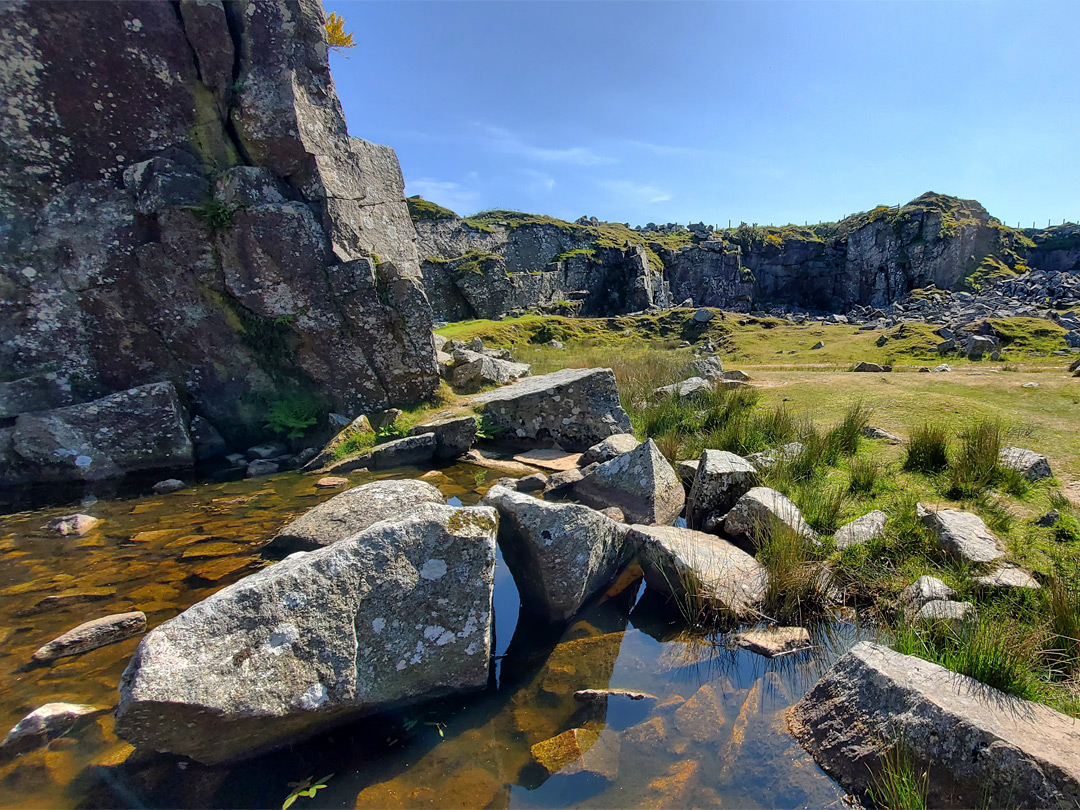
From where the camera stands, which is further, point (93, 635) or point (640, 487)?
point (640, 487)

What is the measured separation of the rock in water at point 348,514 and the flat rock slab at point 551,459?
10.5 ft

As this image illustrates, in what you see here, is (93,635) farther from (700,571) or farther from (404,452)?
(404,452)

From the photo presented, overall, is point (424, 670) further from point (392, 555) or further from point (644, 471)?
point (644, 471)

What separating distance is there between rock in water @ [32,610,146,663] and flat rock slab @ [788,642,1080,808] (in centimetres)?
481

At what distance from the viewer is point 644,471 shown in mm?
6277

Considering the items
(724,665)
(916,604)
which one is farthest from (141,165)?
(916,604)


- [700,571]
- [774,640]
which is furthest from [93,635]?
[774,640]

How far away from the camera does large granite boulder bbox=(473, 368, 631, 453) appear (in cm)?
931

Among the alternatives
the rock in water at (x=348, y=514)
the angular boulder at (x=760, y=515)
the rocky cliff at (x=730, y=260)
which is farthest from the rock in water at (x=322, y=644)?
the rocky cliff at (x=730, y=260)

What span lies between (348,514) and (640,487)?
3297mm

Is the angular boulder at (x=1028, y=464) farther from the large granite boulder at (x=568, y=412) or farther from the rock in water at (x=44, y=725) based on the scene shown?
the rock in water at (x=44, y=725)

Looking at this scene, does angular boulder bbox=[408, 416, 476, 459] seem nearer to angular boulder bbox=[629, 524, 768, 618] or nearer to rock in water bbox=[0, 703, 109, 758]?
angular boulder bbox=[629, 524, 768, 618]

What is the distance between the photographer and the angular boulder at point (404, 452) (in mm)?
8430

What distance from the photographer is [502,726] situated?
3.22m
